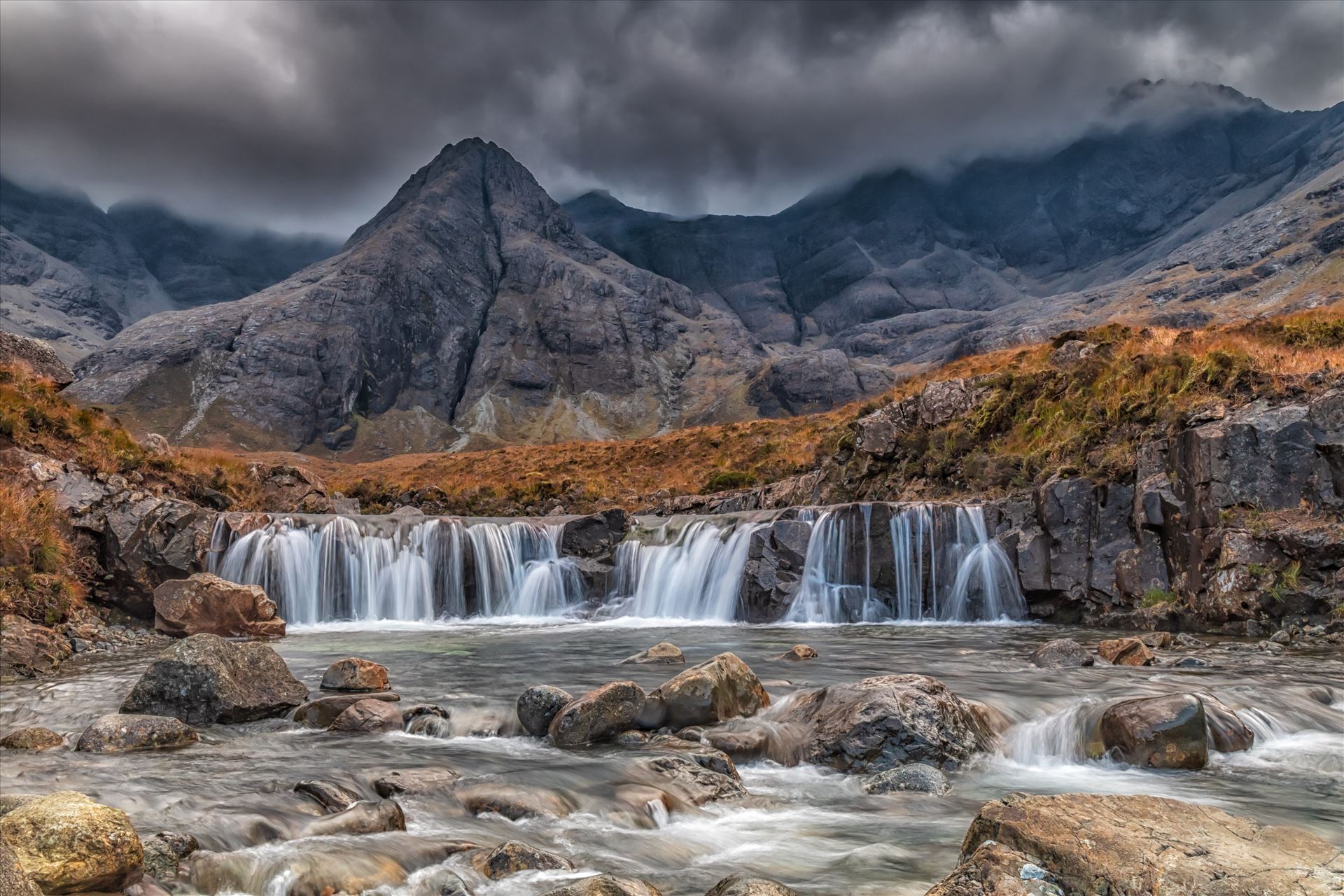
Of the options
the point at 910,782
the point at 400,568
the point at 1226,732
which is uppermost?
the point at 400,568

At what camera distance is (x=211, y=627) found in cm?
1850

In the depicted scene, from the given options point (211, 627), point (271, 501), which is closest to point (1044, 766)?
point (211, 627)

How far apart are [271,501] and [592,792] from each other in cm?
2896

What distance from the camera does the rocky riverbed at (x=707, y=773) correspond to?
18.6 feet

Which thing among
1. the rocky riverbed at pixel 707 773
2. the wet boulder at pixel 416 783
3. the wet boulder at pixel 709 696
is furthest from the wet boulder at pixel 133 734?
the wet boulder at pixel 709 696

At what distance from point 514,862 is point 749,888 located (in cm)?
223

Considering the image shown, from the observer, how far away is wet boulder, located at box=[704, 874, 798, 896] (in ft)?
17.0

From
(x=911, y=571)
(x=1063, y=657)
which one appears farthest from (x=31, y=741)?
(x=911, y=571)

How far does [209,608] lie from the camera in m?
18.4

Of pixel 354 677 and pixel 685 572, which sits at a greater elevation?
pixel 685 572

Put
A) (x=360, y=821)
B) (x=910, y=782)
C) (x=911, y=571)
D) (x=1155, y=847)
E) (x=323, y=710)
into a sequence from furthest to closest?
1. (x=911, y=571)
2. (x=323, y=710)
3. (x=910, y=782)
4. (x=360, y=821)
5. (x=1155, y=847)

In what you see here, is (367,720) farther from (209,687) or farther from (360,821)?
(360,821)

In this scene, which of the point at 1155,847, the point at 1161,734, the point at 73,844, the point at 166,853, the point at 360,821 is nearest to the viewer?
the point at 1155,847

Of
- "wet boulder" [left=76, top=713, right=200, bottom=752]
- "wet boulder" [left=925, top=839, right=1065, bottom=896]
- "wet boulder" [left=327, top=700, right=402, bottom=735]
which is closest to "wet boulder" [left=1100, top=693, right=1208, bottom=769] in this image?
"wet boulder" [left=925, top=839, right=1065, bottom=896]
